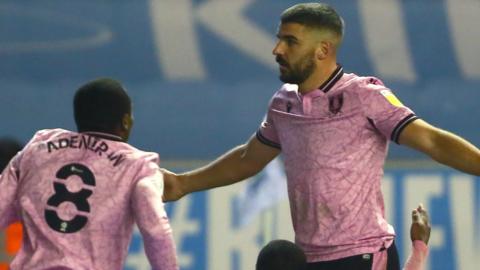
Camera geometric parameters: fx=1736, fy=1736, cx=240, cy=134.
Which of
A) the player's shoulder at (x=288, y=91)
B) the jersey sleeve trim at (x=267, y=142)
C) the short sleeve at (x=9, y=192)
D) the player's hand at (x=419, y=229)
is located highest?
the player's shoulder at (x=288, y=91)

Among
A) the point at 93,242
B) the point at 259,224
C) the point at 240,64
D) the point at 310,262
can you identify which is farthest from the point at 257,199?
the point at 93,242

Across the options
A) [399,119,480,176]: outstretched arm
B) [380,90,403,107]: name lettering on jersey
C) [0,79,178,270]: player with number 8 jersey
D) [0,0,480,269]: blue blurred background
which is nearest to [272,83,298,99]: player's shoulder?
[380,90,403,107]: name lettering on jersey

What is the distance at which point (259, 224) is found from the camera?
10.0 metres

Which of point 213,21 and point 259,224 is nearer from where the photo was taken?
point 259,224

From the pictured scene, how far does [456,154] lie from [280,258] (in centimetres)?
73

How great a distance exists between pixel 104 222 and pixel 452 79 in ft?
21.8

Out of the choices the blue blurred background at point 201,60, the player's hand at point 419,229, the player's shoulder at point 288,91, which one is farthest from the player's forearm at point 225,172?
the blue blurred background at point 201,60

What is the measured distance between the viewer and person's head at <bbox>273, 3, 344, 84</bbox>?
6.09 m

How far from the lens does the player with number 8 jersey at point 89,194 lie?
5.49 meters

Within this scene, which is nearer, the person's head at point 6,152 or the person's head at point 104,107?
the person's head at point 104,107

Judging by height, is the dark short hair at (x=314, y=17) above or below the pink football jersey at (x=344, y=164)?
above

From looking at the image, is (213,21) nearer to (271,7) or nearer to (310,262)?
(271,7)

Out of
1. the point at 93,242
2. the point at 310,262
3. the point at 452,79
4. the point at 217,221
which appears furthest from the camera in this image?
the point at 452,79

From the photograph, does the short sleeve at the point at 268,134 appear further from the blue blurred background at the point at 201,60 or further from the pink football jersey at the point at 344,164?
the blue blurred background at the point at 201,60
